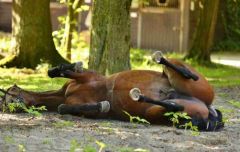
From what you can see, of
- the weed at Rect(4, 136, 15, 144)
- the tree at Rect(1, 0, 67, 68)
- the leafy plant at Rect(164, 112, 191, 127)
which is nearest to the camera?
the weed at Rect(4, 136, 15, 144)

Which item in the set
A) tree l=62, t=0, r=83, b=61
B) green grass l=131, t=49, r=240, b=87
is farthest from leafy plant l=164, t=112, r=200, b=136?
tree l=62, t=0, r=83, b=61

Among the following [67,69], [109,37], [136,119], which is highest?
[67,69]

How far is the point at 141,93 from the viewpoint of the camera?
7.09 m

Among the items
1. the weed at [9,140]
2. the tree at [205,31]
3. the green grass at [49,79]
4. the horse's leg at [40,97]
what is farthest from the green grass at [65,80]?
the weed at [9,140]

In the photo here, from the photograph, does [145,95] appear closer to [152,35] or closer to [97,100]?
[97,100]

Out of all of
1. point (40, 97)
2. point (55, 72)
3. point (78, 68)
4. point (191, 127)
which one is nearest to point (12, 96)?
point (40, 97)

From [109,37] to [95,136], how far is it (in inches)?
213

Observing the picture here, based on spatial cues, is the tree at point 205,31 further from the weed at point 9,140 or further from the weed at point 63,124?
the weed at point 9,140

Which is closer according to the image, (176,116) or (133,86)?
(176,116)

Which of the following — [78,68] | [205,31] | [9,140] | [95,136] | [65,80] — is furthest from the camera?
[205,31]

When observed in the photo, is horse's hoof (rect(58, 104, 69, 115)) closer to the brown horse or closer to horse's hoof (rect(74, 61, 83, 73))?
the brown horse

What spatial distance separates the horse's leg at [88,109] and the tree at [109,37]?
4.14m

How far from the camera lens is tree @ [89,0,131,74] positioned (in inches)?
452

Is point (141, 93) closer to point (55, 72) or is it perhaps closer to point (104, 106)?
point (104, 106)
